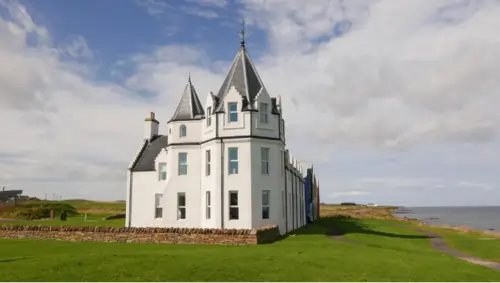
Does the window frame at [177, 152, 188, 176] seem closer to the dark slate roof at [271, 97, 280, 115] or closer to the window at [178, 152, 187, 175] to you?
the window at [178, 152, 187, 175]

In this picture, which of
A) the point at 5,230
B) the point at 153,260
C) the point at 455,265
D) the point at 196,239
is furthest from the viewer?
the point at 5,230

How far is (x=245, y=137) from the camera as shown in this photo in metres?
31.5

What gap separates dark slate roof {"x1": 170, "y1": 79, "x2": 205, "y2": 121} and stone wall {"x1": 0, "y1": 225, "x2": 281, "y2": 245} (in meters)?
12.8

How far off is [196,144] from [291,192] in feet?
34.5

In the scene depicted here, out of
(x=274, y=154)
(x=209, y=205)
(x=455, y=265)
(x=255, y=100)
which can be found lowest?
(x=455, y=265)

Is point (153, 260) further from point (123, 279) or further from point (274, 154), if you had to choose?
point (274, 154)

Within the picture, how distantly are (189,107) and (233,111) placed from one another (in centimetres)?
661

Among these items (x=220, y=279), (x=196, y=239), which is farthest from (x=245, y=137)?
(x=220, y=279)

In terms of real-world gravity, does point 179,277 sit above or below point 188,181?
below

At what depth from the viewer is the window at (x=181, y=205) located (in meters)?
35.8

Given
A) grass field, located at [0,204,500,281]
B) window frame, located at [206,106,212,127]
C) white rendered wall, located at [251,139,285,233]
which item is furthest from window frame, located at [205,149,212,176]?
grass field, located at [0,204,500,281]

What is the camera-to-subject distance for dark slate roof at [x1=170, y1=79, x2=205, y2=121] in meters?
37.0

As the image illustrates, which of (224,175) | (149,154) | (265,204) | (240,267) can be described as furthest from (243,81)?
(240,267)

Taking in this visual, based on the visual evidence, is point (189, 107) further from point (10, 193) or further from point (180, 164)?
point (10, 193)
